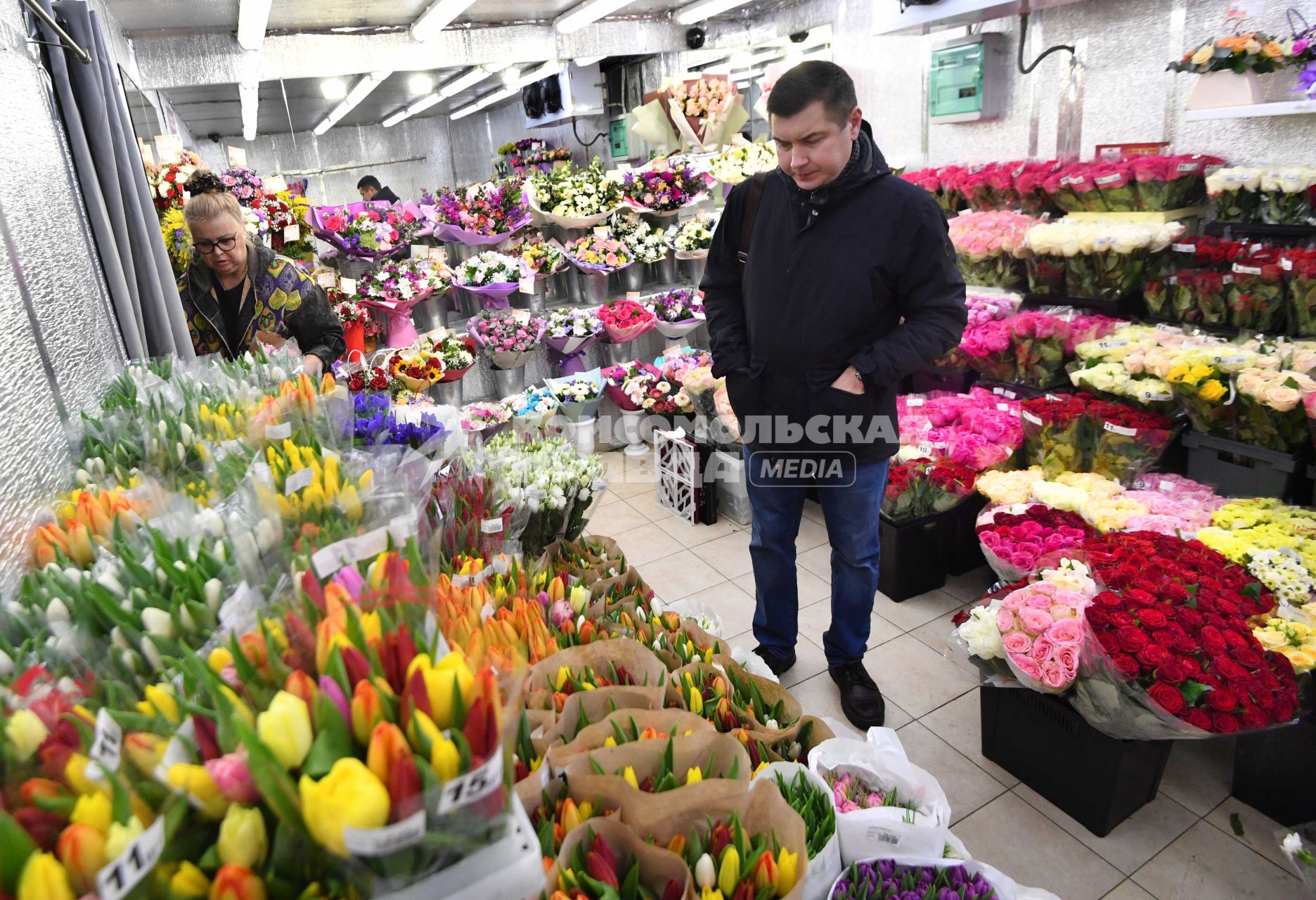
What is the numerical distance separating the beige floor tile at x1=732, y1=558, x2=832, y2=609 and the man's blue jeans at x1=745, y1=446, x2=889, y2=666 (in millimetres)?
598

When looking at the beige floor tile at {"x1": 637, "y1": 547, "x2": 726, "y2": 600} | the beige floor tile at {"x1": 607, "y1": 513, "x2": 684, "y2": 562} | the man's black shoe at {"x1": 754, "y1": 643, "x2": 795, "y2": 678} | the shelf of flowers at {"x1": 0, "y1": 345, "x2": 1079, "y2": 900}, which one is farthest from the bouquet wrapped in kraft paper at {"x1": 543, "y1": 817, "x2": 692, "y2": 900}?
the beige floor tile at {"x1": 607, "y1": 513, "x2": 684, "y2": 562}

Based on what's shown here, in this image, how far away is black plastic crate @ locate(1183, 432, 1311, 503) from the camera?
110 inches

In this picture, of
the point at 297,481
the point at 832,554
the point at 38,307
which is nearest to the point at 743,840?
the point at 297,481

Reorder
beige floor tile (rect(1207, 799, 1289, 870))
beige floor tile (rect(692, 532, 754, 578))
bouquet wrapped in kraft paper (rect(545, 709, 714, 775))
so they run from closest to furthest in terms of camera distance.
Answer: bouquet wrapped in kraft paper (rect(545, 709, 714, 775)), beige floor tile (rect(1207, 799, 1289, 870)), beige floor tile (rect(692, 532, 754, 578))

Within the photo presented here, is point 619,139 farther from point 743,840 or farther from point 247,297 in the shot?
point 743,840

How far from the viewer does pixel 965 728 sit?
253 centimetres

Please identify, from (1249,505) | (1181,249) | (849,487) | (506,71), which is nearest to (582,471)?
(849,487)

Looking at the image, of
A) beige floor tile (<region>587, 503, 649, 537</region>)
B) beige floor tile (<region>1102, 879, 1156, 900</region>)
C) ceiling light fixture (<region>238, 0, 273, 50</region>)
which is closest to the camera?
beige floor tile (<region>1102, 879, 1156, 900</region>)

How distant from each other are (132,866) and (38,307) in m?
1.65

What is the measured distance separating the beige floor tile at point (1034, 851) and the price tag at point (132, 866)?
2.05 metres

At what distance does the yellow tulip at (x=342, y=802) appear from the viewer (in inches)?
22.5

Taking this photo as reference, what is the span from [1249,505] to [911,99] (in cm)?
370

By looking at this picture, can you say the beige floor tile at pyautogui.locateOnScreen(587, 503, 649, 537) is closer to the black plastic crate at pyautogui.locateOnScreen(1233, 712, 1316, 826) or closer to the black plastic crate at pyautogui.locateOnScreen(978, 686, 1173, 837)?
the black plastic crate at pyautogui.locateOnScreen(978, 686, 1173, 837)

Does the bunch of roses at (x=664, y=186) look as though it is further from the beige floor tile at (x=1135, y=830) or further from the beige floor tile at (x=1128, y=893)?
the beige floor tile at (x=1128, y=893)
